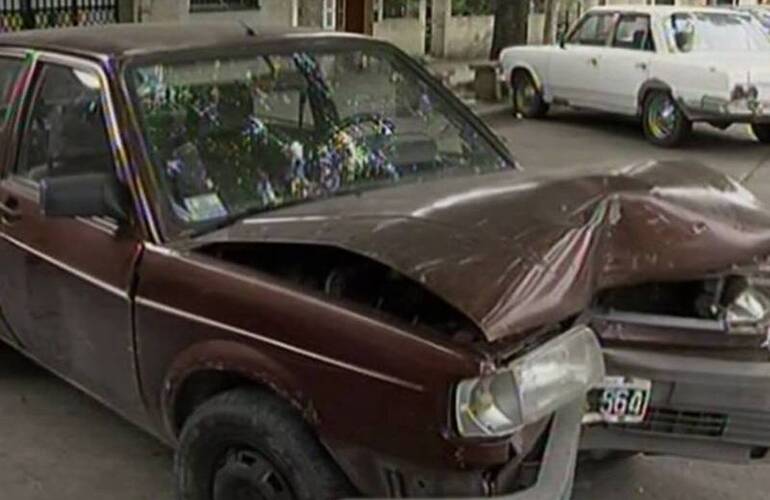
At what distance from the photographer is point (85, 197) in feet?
11.0

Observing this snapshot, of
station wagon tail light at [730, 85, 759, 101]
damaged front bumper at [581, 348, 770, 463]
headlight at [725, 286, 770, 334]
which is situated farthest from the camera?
station wagon tail light at [730, 85, 759, 101]

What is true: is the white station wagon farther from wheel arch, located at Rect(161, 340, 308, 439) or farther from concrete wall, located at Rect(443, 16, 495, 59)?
wheel arch, located at Rect(161, 340, 308, 439)

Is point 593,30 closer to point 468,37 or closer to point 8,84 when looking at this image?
point 468,37

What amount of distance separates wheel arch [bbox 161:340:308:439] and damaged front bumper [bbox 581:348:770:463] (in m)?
0.93

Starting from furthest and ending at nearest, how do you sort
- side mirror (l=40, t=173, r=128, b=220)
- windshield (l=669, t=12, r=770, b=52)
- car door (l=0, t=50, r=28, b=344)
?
windshield (l=669, t=12, r=770, b=52) < car door (l=0, t=50, r=28, b=344) < side mirror (l=40, t=173, r=128, b=220)

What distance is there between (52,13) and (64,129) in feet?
32.5

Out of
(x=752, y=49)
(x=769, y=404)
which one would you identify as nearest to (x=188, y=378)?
(x=769, y=404)

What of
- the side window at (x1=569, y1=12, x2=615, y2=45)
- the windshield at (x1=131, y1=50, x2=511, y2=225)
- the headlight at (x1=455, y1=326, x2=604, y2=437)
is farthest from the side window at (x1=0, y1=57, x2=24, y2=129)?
the side window at (x1=569, y1=12, x2=615, y2=45)

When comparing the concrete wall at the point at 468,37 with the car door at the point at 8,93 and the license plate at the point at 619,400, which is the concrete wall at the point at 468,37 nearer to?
the car door at the point at 8,93

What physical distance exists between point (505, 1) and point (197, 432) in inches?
554

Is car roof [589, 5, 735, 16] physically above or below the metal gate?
above

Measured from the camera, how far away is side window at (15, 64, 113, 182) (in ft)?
12.3

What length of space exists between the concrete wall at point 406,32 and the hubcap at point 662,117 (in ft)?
24.6

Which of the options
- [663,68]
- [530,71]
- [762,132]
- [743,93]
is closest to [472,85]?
[530,71]
